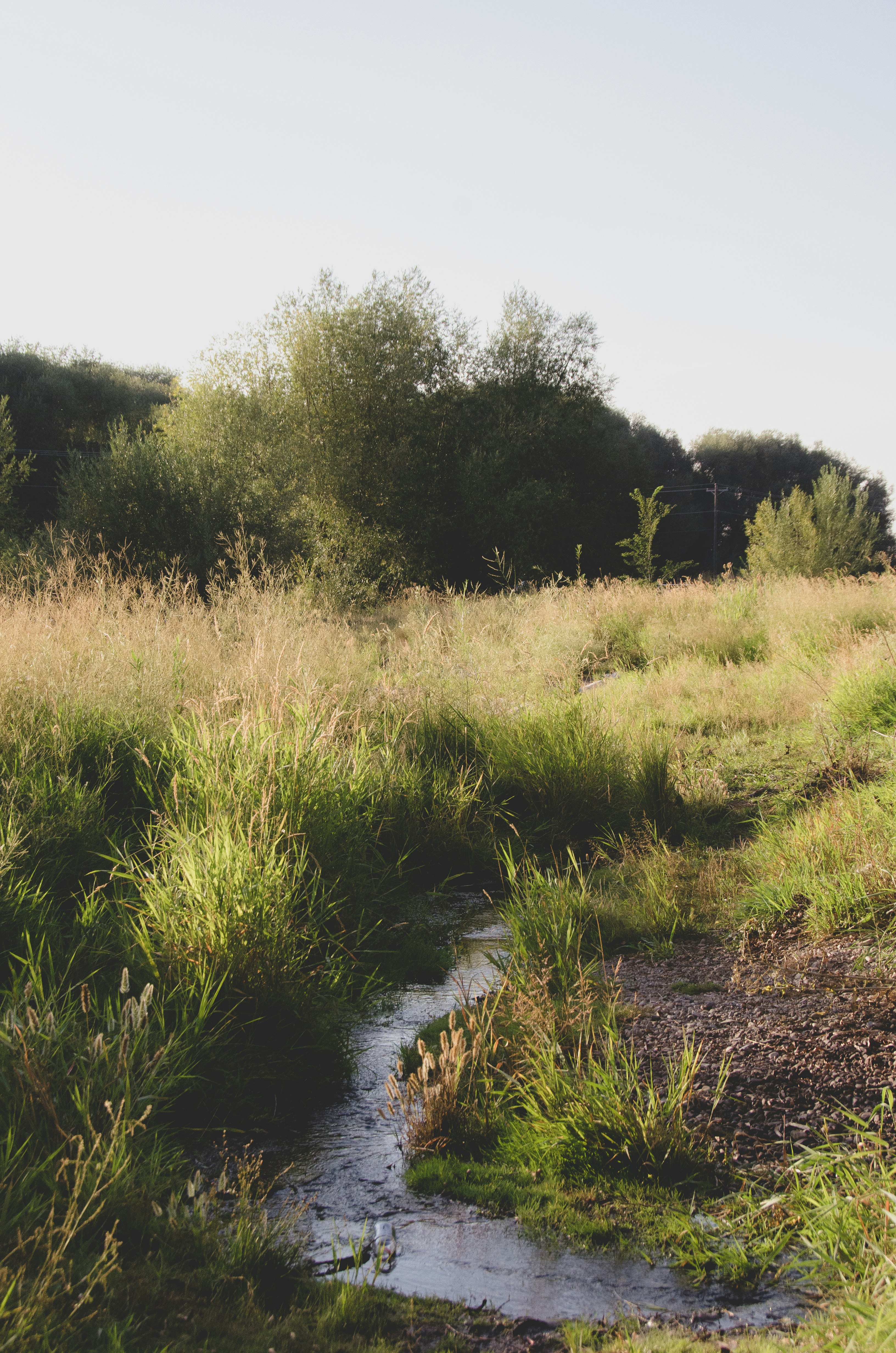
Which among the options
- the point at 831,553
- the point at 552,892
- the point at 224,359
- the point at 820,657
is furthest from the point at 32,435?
the point at 552,892

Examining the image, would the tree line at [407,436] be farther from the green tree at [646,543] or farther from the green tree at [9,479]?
the green tree at [646,543]

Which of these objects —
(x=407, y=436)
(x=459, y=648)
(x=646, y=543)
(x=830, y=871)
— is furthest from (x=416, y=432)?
(x=830, y=871)

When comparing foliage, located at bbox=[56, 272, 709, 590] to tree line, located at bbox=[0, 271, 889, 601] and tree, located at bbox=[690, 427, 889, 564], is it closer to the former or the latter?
tree line, located at bbox=[0, 271, 889, 601]

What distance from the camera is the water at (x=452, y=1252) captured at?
219 centimetres

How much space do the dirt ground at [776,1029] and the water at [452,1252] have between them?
0.59 meters

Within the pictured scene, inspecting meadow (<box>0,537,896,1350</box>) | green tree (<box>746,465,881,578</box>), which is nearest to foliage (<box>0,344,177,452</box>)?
green tree (<box>746,465,881,578</box>)

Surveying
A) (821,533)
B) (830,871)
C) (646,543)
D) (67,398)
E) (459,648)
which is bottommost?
(830,871)

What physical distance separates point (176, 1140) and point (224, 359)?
77.5 ft

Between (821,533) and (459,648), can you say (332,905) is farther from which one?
(821,533)

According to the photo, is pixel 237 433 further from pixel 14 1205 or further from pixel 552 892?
pixel 14 1205

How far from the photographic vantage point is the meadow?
2.21 m

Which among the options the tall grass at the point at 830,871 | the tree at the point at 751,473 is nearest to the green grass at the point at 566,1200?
the tall grass at the point at 830,871

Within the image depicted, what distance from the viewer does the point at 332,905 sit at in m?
4.23

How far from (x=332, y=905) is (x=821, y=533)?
17.2m
